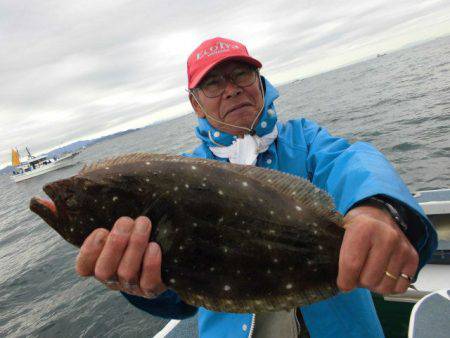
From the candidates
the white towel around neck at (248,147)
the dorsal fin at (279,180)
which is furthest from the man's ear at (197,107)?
the dorsal fin at (279,180)

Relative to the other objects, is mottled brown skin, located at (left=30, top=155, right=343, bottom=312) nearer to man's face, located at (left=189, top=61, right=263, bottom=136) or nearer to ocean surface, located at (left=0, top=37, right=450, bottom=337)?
man's face, located at (left=189, top=61, right=263, bottom=136)

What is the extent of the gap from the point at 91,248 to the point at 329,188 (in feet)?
5.58

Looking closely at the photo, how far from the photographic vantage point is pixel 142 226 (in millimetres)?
1909

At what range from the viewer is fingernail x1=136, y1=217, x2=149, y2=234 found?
1.90 m

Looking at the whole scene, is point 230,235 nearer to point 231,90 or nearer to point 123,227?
point 123,227

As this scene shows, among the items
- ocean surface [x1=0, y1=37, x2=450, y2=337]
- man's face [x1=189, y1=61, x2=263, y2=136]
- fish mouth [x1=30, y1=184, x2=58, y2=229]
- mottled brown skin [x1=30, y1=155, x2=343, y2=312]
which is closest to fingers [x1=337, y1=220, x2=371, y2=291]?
mottled brown skin [x1=30, y1=155, x2=343, y2=312]

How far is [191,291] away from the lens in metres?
2.00

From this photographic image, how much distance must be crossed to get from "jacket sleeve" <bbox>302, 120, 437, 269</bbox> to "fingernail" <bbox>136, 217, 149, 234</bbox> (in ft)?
4.11

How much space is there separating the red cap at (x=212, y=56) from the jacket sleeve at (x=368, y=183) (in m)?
1.31

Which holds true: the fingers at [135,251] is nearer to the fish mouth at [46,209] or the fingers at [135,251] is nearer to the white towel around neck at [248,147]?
the fish mouth at [46,209]

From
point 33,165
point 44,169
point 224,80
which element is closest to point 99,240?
point 224,80

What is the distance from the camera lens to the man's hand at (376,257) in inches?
64.8

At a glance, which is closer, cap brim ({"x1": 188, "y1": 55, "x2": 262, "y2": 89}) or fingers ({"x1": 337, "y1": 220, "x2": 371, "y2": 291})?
fingers ({"x1": 337, "y1": 220, "x2": 371, "y2": 291})

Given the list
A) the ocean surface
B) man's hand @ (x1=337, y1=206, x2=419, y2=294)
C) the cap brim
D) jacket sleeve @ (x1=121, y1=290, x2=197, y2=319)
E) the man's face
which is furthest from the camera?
the ocean surface
